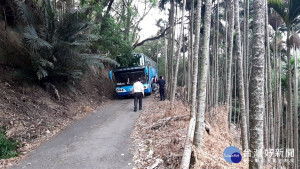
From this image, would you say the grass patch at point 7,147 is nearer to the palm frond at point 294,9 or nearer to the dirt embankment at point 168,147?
the dirt embankment at point 168,147

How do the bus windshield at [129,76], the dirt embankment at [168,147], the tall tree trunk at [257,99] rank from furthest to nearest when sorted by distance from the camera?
the bus windshield at [129,76] → the dirt embankment at [168,147] → the tall tree trunk at [257,99]

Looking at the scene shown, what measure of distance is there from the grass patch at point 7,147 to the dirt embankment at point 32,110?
0.18 m

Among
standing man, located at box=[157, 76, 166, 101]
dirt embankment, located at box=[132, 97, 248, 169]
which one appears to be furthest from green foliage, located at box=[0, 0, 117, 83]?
standing man, located at box=[157, 76, 166, 101]

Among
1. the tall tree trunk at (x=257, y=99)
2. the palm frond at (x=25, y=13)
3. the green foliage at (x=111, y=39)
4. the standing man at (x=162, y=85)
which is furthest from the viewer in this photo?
the green foliage at (x=111, y=39)

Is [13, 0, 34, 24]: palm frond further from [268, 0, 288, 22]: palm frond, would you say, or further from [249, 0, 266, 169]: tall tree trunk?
[268, 0, 288, 22]: palm frond

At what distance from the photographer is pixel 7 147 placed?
5.78 m

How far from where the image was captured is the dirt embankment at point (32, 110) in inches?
265

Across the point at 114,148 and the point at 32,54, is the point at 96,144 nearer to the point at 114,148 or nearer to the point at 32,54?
the point at 114,148

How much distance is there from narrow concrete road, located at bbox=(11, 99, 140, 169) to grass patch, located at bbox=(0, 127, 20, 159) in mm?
448

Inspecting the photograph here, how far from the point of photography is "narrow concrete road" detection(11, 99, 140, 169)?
4.98 m

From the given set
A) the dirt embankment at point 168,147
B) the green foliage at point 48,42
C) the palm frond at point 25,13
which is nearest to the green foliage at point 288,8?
the dirt embankment at point 168,147

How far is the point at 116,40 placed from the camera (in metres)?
14.8

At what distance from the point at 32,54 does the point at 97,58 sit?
306cm

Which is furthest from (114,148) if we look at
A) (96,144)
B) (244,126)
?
(244,126)
